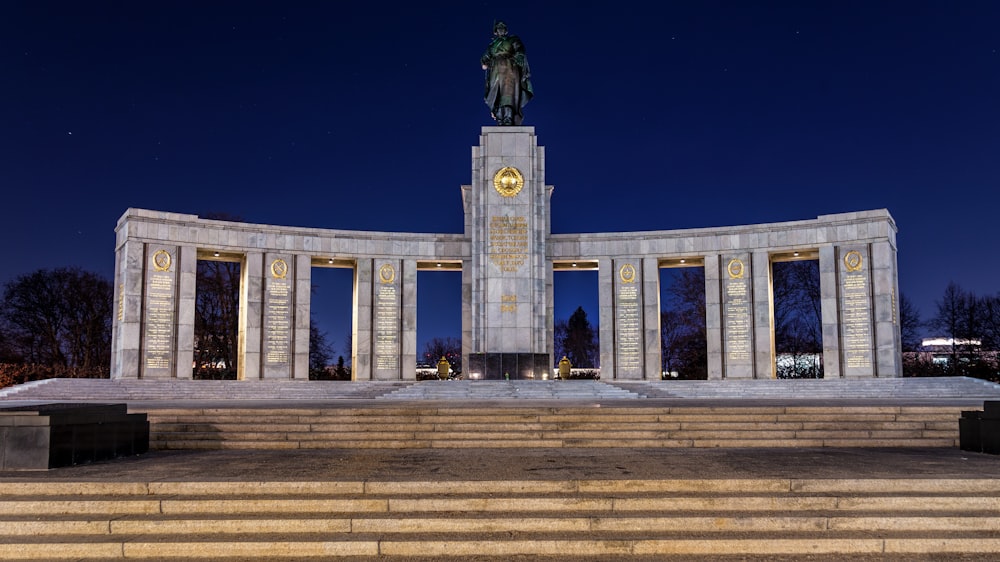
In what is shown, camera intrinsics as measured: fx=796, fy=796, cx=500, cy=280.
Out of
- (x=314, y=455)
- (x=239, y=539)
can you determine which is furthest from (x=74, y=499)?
(x=314, y=455)

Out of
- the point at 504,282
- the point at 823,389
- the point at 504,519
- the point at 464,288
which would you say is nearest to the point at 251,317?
the point at 464,288

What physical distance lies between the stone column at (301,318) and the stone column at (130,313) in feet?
22.9

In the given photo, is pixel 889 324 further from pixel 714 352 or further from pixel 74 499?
pixel 74 499

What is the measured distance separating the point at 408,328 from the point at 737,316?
16533 millimetres

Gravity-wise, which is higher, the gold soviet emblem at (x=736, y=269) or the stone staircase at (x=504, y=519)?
the gold soviet emblem at (x=736, y=269)

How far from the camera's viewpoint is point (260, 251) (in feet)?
128

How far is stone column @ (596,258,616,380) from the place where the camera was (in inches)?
1623

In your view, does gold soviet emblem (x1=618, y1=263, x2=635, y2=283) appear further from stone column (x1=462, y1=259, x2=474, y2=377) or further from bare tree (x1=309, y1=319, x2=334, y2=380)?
bare tree (x1=309, y1=319, x2=334, y2=380)

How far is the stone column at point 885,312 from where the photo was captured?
3575 centimetres

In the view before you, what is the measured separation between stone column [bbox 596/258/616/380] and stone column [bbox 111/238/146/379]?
2211cm

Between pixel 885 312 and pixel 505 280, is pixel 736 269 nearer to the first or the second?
pixel 885 312

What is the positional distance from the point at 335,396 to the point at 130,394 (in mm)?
7281

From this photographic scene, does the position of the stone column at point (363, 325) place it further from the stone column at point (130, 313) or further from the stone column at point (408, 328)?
the stone column at point (130, 313)

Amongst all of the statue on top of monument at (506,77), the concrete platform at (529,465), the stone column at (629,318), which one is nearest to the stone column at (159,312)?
the statue on top of monument at (506,77)
